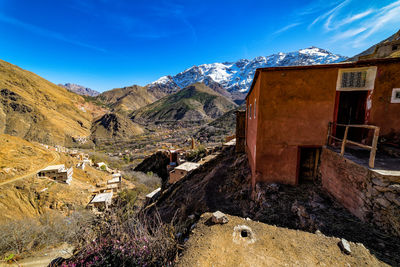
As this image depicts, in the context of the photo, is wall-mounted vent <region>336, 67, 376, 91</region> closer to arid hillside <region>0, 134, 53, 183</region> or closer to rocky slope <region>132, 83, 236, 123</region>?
arid hillside <region>0, 134, 53, 183</region>

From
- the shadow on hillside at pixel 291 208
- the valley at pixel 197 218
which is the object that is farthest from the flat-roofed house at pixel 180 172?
the shadow on hillside at pixel 291 208

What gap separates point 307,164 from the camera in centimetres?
621

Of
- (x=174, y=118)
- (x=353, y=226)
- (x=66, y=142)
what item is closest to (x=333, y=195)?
(x=353, y=226)

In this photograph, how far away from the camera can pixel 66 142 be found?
173ft

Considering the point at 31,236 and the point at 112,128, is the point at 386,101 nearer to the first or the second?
the point at 31,236

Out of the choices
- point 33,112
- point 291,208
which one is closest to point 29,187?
point 291,208

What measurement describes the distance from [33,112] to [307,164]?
77.0 metres

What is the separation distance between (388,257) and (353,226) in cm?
92

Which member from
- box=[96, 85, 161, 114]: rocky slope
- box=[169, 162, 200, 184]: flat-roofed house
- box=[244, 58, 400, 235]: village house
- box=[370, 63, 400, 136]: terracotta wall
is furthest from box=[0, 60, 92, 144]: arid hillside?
box=[96, 85, 161, 114]: rocky slope

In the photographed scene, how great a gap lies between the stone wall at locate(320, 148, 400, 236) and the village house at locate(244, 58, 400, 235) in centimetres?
5

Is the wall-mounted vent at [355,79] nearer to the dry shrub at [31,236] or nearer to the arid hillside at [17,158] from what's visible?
the dry shrub at [31,236]

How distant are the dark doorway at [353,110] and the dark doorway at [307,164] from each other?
1.38 metres

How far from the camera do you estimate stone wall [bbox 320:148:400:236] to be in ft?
11.2

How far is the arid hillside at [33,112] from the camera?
4744 centimetres
